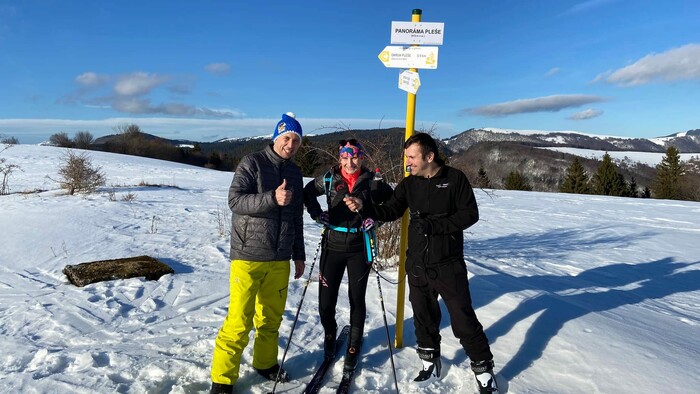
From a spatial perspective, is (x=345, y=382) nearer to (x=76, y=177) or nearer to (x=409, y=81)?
(x=409, y=81)

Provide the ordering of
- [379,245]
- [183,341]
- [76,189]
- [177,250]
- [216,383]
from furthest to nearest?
[76,189] < [177,250] < [379,245] < [183,341] < [216,383]

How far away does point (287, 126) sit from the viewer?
323 cm

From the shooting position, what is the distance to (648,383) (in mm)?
3059

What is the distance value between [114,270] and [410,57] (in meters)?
5.12

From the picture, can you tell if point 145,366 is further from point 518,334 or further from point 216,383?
point 518,334

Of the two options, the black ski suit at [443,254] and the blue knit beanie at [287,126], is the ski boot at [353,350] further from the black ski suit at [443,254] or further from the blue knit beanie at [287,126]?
the blue knit beanie at [287,126]

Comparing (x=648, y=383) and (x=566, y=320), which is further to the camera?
(x=566, y=320)

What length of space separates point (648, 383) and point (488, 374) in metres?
1.19

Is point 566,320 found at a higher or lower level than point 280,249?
lower

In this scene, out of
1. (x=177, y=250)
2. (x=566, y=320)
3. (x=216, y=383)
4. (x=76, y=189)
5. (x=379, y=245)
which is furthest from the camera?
(x=76, y=189)

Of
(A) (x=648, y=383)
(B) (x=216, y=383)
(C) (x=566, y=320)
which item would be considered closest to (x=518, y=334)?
(C) (x=566, y=320)

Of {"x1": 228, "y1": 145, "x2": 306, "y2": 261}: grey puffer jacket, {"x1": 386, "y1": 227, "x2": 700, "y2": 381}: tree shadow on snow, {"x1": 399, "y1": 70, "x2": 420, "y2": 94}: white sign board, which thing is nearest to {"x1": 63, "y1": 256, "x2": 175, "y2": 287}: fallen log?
{"x1": 228, "y1": 145, "x2": 306, "y2": 261}: grey puffer jacket

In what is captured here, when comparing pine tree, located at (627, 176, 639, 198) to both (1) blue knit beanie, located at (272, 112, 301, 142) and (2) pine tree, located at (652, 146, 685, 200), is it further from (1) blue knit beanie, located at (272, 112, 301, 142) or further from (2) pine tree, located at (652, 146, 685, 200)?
(1) blue knit beanie, located at (272, 112, 301, 142)

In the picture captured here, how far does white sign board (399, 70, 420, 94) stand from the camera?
11.4 ft
